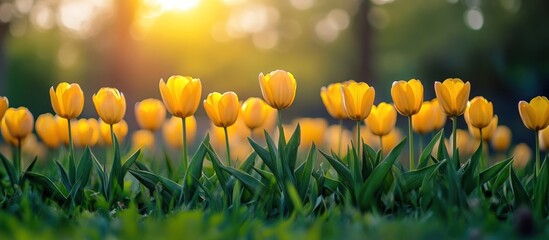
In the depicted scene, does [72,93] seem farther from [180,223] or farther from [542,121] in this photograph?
[542,121]

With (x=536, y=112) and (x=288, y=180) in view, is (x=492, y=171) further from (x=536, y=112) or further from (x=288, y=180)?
(x=288, y=180)

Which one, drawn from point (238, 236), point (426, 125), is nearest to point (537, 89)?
point (426, 125)

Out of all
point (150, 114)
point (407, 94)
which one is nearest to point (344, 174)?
point (407, 94)

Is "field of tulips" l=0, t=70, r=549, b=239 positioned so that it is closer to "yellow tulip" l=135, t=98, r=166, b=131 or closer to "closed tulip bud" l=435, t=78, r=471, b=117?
"closed tulip bud" l=435, t=78, r=471, b=117

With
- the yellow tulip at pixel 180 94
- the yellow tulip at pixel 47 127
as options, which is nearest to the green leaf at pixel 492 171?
the yellow tulip at pixel 180 94

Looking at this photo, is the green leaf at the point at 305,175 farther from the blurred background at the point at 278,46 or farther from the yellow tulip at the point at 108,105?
the blurred background at the point at 278,46
